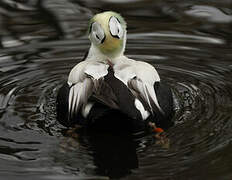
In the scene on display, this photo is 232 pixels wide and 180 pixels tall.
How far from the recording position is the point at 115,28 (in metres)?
5.64

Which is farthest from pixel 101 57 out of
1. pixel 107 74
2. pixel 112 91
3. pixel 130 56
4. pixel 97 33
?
pixel 130 56

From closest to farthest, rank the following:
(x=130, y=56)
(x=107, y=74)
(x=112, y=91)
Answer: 1. (x=112, y=91)
2. (x=107, y=74)
3. (x=130, y=56)

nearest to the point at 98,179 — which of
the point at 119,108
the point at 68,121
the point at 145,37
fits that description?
the point at 119,108

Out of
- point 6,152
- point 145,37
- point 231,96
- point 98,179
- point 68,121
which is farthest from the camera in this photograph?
point 145,37

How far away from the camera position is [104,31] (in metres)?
5.62

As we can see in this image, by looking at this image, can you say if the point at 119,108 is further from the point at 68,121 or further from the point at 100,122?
the point at 68,121

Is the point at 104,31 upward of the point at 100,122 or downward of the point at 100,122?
upward

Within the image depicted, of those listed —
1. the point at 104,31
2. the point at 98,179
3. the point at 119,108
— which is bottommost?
the point at 98,179

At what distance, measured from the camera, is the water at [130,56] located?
4.85 meters

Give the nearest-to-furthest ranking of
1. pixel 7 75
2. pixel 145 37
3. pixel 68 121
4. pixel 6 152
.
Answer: pixel 6 152, pixel 68 121, pixel 7 75, pixel 145 37

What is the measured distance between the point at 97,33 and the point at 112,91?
773 mm

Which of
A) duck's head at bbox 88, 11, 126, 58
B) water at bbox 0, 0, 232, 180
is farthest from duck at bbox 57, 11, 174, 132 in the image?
water at bbox 0, 0, 232, 180

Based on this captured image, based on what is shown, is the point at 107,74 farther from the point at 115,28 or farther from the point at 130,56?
the point at 130,56

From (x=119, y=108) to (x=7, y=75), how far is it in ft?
5.85
